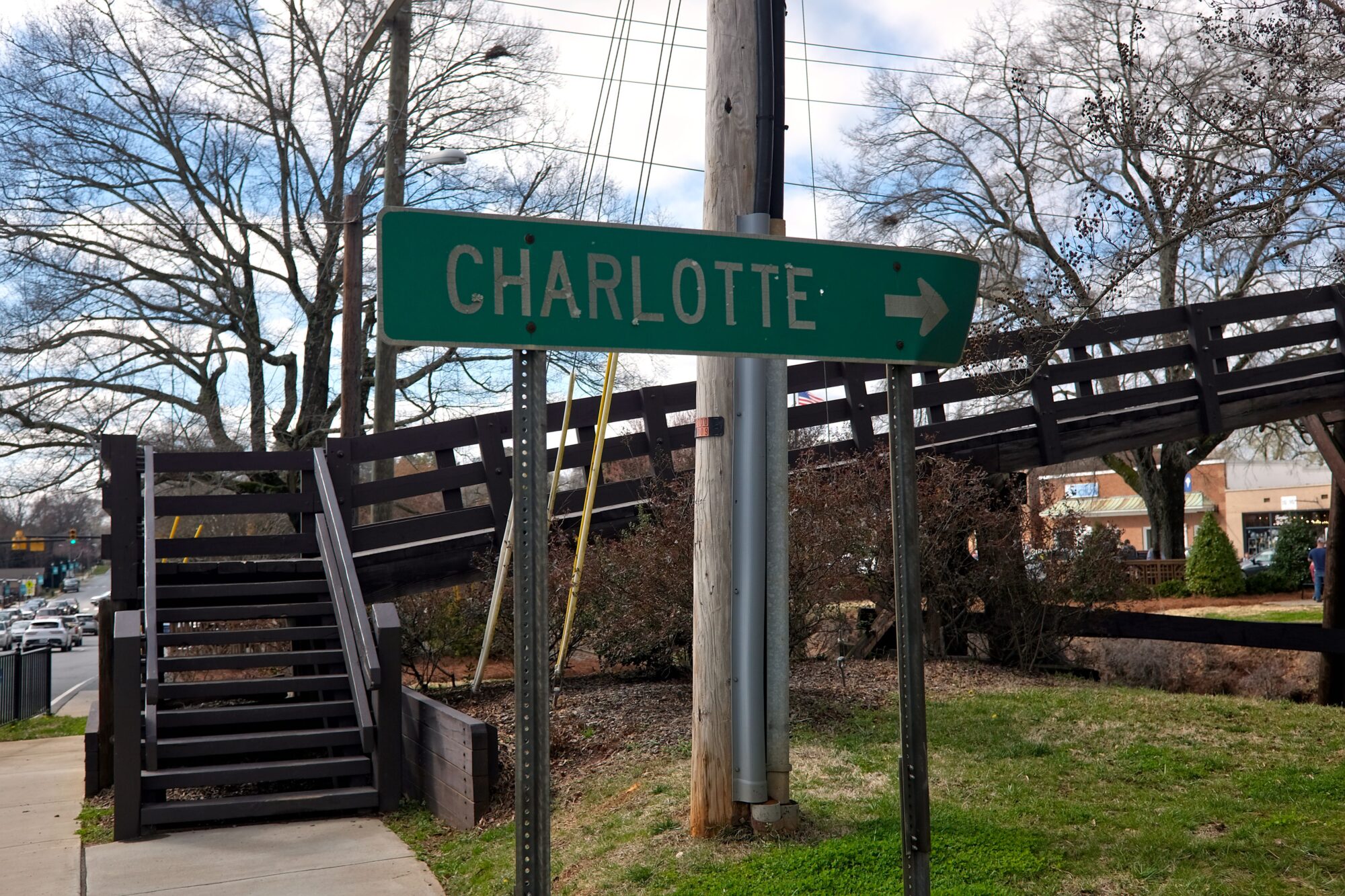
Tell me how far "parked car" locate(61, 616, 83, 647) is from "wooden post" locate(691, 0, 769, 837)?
5132 cm

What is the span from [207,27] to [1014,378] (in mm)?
17350

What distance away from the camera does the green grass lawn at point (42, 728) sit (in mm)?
14570

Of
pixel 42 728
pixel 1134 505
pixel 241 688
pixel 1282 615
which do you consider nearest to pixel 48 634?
pixel 42 728

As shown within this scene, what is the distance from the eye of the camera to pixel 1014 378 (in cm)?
965

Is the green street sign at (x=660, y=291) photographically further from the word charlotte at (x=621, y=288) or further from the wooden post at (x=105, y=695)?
the wooden post at (x=105, y=695)

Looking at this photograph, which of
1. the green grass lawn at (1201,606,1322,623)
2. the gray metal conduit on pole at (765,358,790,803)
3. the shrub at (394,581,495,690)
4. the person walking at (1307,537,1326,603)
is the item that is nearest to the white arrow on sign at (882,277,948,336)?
the gray metal conduit on pole at (765,358,790,803)

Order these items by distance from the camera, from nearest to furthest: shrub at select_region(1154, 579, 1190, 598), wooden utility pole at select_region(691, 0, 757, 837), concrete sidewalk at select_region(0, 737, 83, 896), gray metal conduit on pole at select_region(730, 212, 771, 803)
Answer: gray metal conduit on pole at select_region(730, 212, 771, 803) → wooden utility pole at select_region(691, 0, 757, 837) → concrete sidewalk at select_region(0, 737, 83, 896) → shrub at select_region(1154, 579, 1190, 598)

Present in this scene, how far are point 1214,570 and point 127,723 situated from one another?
28399mm

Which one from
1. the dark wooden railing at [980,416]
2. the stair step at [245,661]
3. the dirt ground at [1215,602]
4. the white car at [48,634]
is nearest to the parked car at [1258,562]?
the dirt ground at [1215,602]

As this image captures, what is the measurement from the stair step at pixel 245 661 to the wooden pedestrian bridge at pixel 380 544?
0.08ft

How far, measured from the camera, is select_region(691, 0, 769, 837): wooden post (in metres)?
5.86

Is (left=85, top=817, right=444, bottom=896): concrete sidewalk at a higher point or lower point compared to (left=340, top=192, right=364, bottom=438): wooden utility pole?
lower

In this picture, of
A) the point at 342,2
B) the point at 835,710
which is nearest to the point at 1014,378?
the point at 835,710

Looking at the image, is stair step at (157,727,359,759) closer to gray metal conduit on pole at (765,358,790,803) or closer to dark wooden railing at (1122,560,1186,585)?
gray metal conduit on pole at (765,358,790,803)
